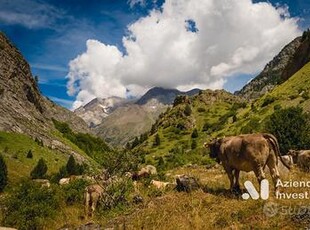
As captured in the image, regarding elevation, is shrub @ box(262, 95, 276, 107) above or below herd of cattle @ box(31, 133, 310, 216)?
above

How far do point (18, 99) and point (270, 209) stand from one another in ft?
530

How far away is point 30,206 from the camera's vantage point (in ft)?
62.2

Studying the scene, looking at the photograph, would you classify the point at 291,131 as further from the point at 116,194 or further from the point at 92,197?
the point at 92,197

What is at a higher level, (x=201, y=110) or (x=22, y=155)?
(x=201, y=110)

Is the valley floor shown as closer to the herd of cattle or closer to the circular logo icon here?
the circular logo icon

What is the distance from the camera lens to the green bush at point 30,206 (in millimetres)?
17578

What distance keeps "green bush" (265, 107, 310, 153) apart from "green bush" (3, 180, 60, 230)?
26721 mm

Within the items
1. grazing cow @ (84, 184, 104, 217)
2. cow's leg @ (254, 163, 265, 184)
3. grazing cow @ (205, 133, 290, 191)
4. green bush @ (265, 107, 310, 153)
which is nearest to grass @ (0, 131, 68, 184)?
green bush @ (265, 107, 310, 153)

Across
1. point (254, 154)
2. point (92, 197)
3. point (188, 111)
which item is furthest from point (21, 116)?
point (254, 154)

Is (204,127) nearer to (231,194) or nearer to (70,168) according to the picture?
(70,168)

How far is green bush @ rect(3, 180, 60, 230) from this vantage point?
17578 mm

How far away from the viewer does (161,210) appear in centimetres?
1443

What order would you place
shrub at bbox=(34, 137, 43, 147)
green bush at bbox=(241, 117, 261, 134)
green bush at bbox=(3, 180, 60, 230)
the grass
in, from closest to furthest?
green bush at bbox=(3, 180, 60, 230) → green bush at bbox=(241, 117, 261, 134) → the grass → shrub at bbox=(34, 137, 43, 147)

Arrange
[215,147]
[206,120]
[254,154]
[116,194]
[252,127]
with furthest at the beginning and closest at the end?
[206,120]
[252,127]
[215,147]
[116,194]
[254,154]
